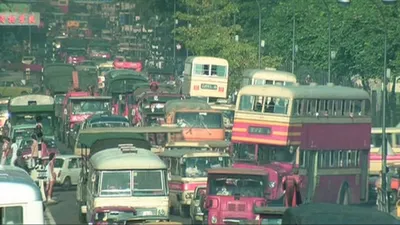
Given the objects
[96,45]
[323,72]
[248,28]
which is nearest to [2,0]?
[96,45]

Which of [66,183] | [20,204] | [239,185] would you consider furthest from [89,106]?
[20,204]

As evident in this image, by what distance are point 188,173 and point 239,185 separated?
483 centimetres

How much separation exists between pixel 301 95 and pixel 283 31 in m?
46.4

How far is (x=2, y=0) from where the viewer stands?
13825 cm

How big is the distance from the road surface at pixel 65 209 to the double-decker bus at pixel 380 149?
35.8 ft

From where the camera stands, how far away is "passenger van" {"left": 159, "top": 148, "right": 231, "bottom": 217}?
37.5 m

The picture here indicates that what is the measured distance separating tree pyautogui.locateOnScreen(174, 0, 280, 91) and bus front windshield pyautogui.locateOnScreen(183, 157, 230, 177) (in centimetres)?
4512

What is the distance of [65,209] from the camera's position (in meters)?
38.5

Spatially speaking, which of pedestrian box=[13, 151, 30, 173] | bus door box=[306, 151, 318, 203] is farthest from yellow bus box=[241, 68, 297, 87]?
bus door box=[306, 151, 318, 203]

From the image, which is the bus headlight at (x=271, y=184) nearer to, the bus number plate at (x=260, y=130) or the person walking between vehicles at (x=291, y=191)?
the person walking between vehicles at (x=291, y=191)

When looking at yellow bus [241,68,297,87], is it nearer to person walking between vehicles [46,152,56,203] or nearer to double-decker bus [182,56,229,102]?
double-decker bus [182,56,229,102]

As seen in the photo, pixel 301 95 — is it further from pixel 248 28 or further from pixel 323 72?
pixel 248 28

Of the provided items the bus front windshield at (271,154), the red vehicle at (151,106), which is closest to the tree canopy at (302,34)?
the red vehicle at (151,106)

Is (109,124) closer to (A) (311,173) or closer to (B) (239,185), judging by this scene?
(A) (311,173)
